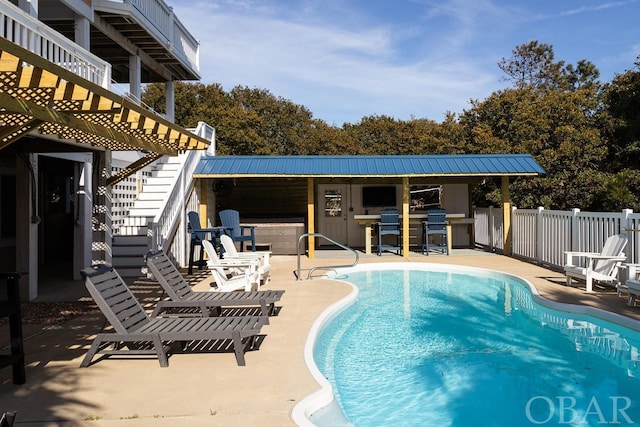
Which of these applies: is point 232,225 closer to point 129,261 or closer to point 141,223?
point 141,223

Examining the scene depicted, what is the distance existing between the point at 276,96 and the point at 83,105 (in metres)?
33.6

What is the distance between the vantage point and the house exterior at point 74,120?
4203mm

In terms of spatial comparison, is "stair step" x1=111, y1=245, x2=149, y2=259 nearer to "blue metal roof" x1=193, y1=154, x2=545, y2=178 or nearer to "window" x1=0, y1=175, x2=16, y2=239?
"window" x1=0, y1=175, x2=16, y2=239

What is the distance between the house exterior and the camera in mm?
4203

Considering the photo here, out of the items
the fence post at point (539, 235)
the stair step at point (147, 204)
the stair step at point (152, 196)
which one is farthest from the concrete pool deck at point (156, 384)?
the stair step at point (152, 196)

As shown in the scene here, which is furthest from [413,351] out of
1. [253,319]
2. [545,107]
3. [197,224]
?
[545,107]

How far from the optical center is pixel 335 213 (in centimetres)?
1783

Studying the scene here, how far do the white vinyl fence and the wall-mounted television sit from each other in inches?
130

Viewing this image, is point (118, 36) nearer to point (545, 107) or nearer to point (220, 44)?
point (220, 44)

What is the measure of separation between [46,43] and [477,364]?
813cm

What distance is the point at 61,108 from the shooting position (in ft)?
15.5

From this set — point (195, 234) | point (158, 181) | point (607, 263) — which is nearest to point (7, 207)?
point (158, 181)

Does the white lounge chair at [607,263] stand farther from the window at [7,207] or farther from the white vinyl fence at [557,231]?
the window at [7,207]

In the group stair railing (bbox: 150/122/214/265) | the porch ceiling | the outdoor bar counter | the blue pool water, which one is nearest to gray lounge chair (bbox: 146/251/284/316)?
the blue pool water
